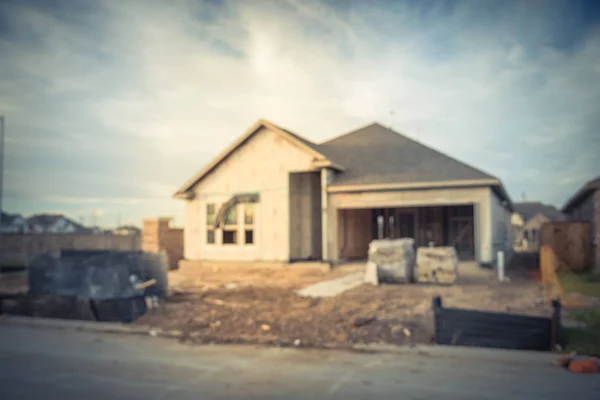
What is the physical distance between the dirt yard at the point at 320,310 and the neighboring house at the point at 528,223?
40.5m

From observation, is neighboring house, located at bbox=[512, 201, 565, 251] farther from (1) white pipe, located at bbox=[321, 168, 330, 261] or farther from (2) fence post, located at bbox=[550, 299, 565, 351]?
(2) fence post, located at bbox=[550, 299, 565, 351]

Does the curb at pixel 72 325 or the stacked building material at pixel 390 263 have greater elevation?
the stacked building material at pixel 390 263

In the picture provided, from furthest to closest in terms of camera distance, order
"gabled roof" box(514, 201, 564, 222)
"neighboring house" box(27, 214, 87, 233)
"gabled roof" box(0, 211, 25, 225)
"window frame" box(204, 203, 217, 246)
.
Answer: "neighboring house" box(27, 214, 87, 233), "gabled roof" box(0, 211, 25, 225), "gabled roof" box(514, 201, 564, 222), "window frame" box(204, 203, 217, 246)

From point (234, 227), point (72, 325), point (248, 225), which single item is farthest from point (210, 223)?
point (72, 325)

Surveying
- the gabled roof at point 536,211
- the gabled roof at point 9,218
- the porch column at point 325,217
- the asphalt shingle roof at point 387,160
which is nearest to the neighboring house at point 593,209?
the asphalt shingle roof at point 387,160

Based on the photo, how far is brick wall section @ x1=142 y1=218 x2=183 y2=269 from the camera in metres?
24.1

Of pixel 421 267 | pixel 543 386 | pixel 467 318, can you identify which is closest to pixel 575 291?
pixel 421 267

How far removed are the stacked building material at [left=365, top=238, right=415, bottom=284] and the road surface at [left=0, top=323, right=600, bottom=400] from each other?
7089 mm

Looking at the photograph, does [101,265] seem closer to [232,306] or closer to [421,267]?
[232,306]

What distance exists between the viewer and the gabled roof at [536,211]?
6153 cm

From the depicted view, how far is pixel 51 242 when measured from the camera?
34719 mm

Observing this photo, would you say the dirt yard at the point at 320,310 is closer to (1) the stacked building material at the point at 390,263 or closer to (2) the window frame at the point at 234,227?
(1) the stacked building material at the point at 390,263

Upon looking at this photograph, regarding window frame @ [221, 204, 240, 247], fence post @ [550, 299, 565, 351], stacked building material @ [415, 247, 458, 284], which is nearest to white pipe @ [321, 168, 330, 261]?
window frame @ [221, 204, 240, 247]

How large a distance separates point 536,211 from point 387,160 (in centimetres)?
5043
